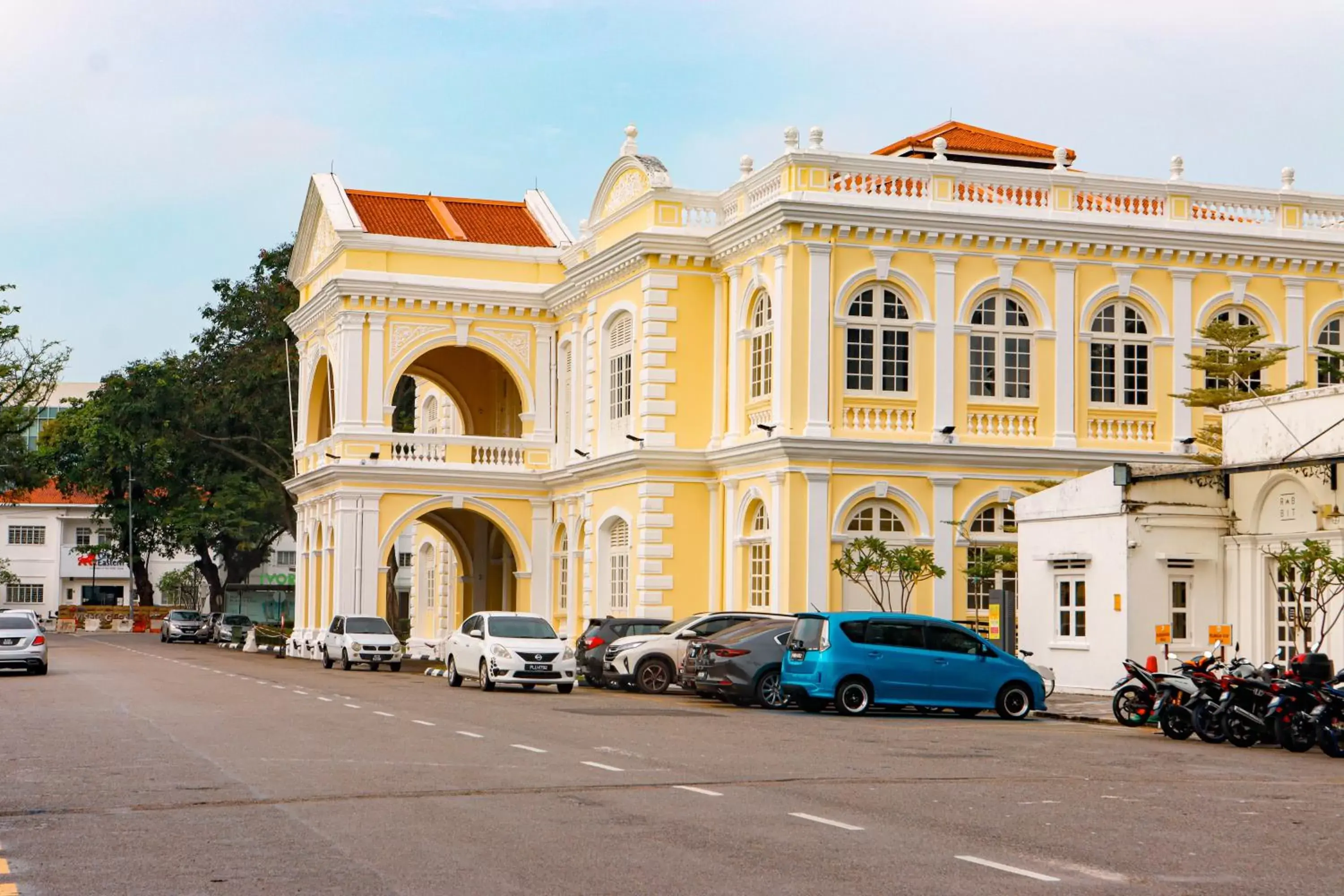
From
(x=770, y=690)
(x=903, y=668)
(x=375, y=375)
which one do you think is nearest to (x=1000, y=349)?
(x=770, y=690)

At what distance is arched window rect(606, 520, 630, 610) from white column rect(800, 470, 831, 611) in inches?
263

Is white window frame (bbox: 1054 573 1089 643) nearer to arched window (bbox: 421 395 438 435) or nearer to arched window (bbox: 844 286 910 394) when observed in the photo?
arched window (bbox: 844 286 910 394)

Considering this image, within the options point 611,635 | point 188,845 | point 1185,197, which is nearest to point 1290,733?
point 188,845

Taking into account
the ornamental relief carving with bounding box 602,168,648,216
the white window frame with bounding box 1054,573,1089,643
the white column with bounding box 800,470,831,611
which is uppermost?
the ornamental relief carving with bounding box 602,168,648,216

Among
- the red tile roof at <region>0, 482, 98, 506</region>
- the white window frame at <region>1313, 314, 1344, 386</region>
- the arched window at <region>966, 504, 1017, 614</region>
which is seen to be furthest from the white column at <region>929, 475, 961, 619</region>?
the red tile roof at <region>0, 482, 98, 506</region>

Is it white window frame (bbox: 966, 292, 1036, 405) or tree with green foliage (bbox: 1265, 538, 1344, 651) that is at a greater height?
white window frame (bbox: 966, 292, 1036, 405)

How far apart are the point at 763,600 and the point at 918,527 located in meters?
3.51

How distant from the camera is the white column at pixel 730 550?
4084 centimetres

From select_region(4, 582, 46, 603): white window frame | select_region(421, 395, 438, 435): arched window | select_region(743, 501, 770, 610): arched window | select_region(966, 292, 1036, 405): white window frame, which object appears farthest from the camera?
select_region(4, 582, 46, 603): white window frame

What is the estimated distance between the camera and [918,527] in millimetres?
39469

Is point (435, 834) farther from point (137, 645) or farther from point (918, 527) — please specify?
point (137, 645)

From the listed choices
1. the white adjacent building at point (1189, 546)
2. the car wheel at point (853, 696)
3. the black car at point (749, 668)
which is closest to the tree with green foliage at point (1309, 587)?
the white adjacent building at point (1189, 546)

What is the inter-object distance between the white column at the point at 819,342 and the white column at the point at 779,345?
0.14 metres

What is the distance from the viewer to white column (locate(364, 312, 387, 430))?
50281 millimetres
